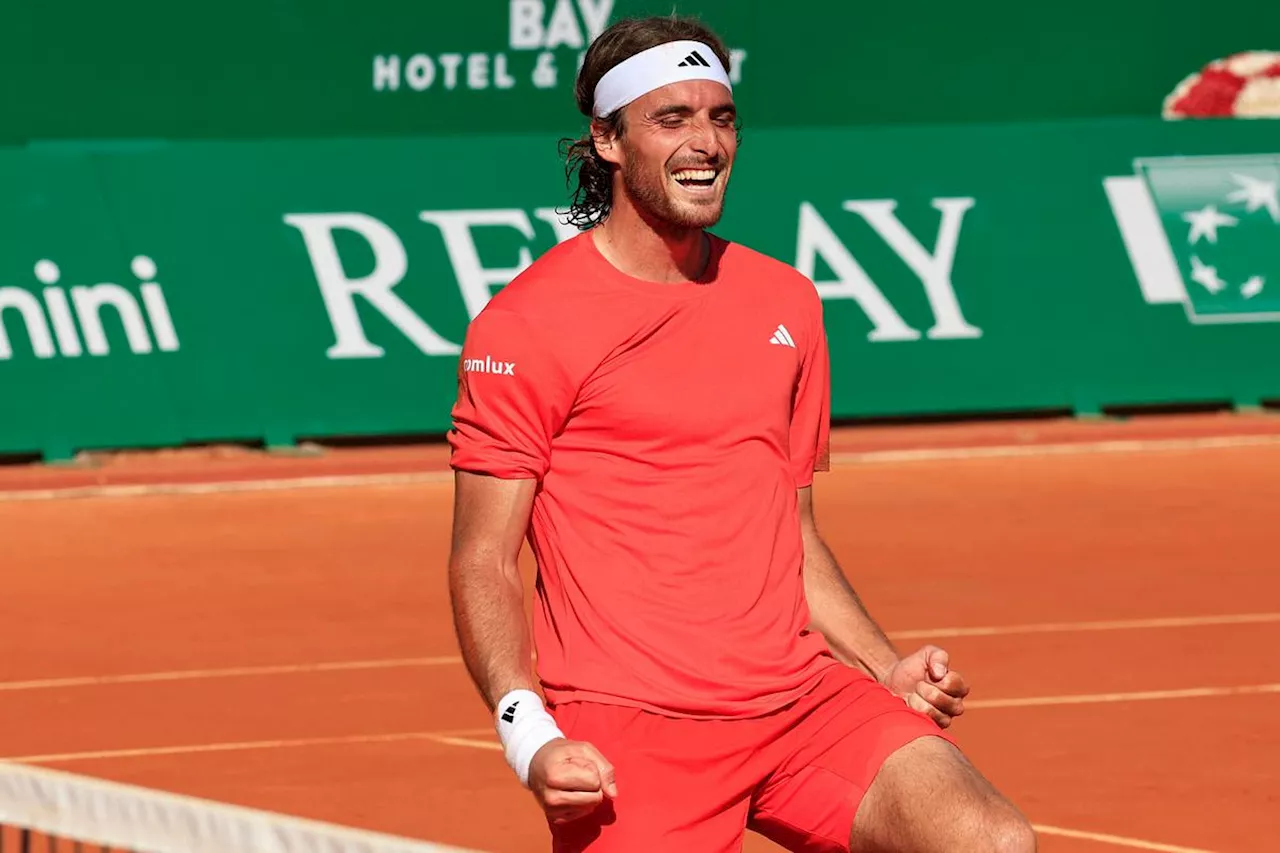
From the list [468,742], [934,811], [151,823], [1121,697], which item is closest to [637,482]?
[934,811]

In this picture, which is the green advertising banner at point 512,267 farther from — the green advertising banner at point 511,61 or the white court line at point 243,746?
the white court line at point 243,746

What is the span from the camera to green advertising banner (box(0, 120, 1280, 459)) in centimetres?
1538

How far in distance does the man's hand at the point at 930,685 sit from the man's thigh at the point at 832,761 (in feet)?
0.14

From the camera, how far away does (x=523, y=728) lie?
4348mm

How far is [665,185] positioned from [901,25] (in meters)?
19.0

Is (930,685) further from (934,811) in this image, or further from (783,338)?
(783,338)

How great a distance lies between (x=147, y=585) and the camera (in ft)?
40.5

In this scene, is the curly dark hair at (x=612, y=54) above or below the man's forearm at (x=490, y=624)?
above

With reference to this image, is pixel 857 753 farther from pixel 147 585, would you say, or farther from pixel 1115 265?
pixel 1115 265

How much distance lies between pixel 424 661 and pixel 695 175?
6.02 metres

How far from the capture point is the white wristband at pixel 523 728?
4.32m

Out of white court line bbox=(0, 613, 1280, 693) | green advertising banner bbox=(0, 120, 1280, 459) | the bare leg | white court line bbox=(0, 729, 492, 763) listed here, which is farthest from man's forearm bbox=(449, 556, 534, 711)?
green advertising banner bbox=(0, 120, 1280, 459)

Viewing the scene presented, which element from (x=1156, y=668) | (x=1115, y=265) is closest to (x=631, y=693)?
(x=1156, y=668)

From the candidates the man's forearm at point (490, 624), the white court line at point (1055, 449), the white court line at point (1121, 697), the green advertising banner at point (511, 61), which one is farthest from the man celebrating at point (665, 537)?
the green advertising banner at point (511, 61)
